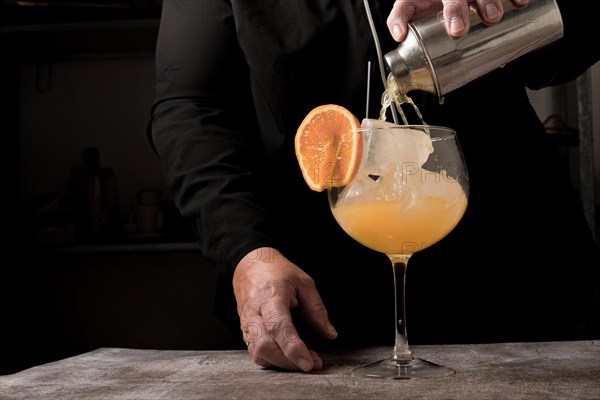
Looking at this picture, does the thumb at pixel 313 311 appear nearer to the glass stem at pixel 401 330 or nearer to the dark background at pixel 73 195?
the glass stem at pixel 401 330

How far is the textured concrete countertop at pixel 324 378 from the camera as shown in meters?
0.78

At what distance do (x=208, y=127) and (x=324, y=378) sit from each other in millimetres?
666

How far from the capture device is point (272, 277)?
106cm

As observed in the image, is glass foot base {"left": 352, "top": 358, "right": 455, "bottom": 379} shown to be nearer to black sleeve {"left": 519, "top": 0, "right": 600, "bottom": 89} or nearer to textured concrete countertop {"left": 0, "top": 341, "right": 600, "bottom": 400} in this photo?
textured concrete countertop {"left": 0, "top": 341, "right": 600, "bottom": 400}

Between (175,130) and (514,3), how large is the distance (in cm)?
70

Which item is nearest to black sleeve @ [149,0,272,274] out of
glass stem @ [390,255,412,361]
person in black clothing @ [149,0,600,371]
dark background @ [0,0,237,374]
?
person in black clothing @ [149,0,600,371]

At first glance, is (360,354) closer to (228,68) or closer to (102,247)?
(228,68)

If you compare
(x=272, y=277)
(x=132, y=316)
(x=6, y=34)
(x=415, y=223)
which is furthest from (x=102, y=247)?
(x=415, y=223)

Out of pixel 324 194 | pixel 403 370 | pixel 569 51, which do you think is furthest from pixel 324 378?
pixel 569 51

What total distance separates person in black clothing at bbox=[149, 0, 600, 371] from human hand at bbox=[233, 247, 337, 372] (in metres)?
0.25

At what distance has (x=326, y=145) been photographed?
1.01 meters

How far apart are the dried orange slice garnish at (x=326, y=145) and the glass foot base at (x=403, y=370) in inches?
9.7

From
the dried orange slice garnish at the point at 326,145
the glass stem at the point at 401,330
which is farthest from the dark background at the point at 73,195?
the glass stem at the point at 401,330

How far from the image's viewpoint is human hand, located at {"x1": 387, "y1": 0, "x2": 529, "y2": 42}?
939 mm
